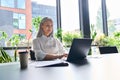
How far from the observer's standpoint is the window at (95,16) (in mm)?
5713

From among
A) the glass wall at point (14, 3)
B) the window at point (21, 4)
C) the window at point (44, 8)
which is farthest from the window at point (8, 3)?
the window at point (44, 8)

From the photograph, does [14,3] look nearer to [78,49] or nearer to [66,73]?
[78,49]

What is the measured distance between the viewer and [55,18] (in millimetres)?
4945

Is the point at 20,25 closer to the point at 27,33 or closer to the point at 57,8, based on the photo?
the point at 27,33

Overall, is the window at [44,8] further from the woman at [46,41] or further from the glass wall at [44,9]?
the woman at [46,41]

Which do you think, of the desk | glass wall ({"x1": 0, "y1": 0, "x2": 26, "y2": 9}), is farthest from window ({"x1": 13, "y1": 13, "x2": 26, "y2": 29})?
the desk

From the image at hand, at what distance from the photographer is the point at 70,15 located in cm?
530

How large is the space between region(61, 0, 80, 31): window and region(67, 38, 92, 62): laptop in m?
2.79

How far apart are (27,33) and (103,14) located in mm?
2739

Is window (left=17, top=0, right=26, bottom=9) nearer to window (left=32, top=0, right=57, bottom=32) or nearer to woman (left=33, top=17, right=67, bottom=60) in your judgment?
window (left=32, top=0, right=57, bottom=32)

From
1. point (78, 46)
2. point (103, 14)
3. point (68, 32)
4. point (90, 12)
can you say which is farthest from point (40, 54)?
point (103, 14)

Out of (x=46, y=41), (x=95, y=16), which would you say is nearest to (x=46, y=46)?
(x=46, y=41)

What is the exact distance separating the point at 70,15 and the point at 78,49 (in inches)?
131

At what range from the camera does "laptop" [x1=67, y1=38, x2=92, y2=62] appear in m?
2.01
